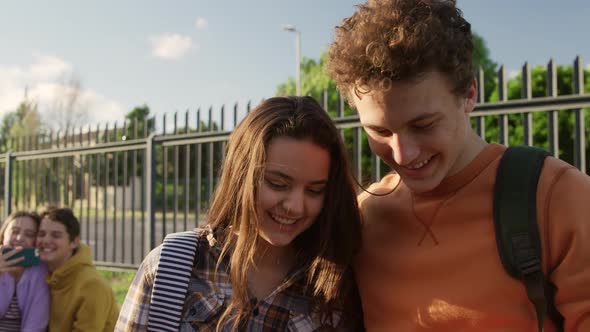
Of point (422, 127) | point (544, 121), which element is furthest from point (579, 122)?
point (544, 121)

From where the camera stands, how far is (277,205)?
1898 millimetres

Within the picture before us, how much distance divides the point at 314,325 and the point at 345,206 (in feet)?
1.34

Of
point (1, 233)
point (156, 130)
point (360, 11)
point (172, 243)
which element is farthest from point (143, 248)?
point (360, 11)

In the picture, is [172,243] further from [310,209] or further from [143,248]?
[143,248]

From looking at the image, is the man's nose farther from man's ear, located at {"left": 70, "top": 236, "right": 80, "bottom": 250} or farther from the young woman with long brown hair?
man's ear, located at {"left": 70, "top": 236, "right": 80, "bottom": 250}

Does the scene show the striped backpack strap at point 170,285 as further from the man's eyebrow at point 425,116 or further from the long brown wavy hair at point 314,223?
the man's eyebrow at point 425,116

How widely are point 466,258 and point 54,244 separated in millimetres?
3370

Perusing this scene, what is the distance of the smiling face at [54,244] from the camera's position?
4.12m

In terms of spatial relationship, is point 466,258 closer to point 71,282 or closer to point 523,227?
point 523,227

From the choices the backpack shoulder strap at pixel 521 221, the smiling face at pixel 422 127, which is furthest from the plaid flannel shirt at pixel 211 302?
the backpack shoulder strap at pixel 521 221

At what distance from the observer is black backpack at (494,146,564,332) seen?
1434 mm

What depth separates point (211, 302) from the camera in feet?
6.24

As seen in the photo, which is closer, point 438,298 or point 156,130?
point 438,298

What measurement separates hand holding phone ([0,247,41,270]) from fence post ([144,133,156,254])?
224 centimetres
